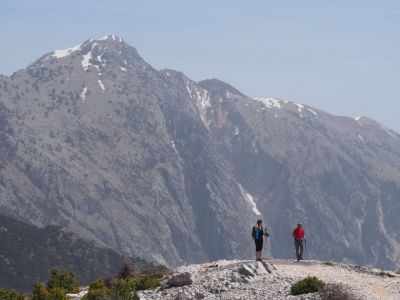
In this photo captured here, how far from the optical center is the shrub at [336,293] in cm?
3441

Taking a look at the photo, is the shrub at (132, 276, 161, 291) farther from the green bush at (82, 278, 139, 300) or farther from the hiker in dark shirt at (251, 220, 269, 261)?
the hiker in dark shirt at (251, 220, 269, 261)

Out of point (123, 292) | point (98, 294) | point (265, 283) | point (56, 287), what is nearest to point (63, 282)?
point (56, 287)

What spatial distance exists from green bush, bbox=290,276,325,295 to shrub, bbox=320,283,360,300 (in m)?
1.76

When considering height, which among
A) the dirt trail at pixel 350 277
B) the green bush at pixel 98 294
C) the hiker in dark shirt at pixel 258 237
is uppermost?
the hiker in dark shirt at pixel 258 237

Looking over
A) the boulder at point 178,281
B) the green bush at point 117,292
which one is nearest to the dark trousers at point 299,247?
the boulder at point 178,281

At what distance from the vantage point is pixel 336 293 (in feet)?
114

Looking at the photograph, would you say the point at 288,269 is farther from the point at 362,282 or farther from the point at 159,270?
the point at 159,270

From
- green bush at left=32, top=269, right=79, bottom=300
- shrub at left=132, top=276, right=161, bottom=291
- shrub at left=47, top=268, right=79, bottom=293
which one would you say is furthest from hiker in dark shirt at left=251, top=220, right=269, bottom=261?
shrub at left=47, top=268, right=79, bottom=293

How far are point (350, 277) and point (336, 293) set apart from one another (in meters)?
9.88

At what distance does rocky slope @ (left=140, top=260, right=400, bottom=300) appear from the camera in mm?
37594

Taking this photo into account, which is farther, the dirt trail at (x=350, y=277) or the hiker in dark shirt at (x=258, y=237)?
the hiker in dark shirt at (x=258, y=237)

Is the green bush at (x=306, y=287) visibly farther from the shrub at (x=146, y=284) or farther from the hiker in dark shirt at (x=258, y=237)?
the shrub at (x=146, y=284)

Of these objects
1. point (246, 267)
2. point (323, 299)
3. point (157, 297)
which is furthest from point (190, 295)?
point (323, 299)

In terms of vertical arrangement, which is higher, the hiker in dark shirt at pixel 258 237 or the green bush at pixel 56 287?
the hiker in dark shirt at pixel 258 237
